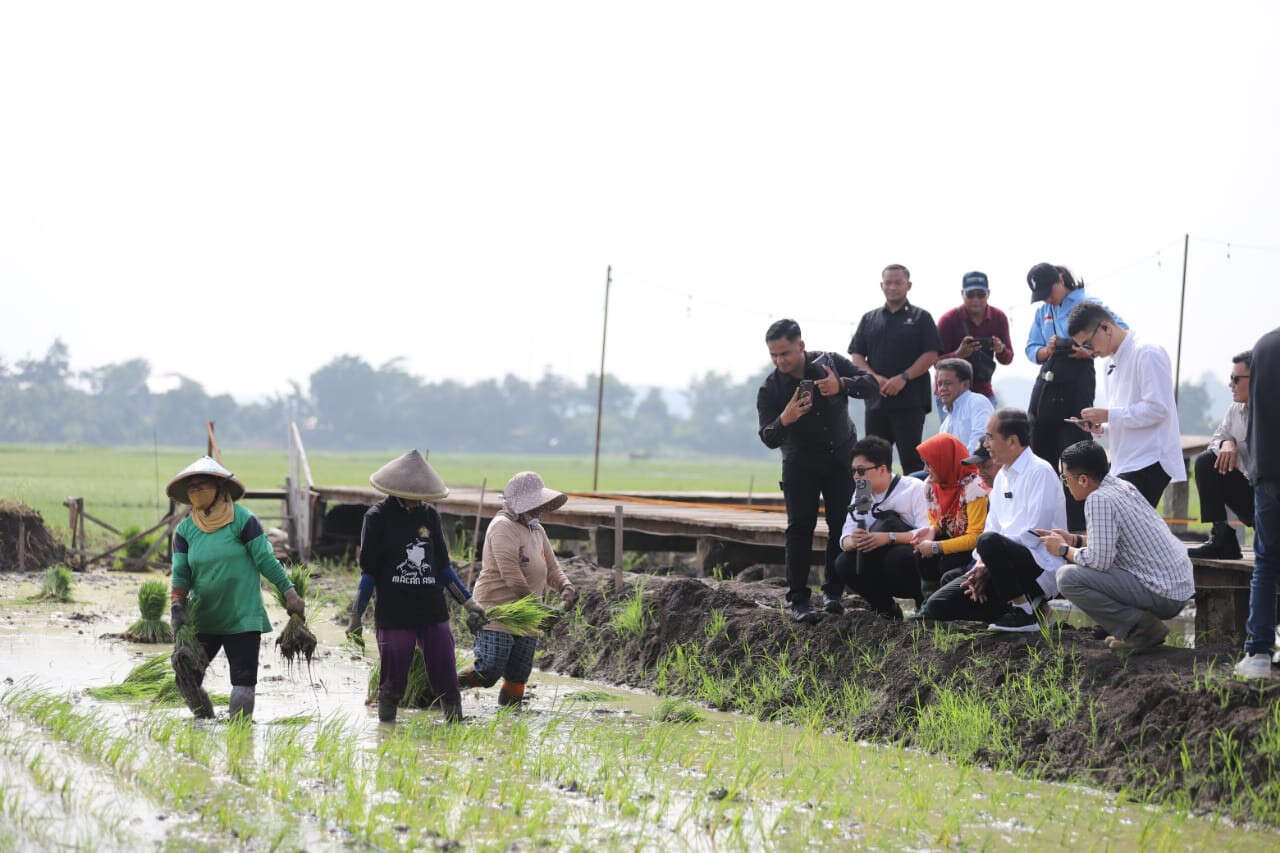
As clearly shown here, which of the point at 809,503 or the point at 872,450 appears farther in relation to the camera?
the point at 809,503

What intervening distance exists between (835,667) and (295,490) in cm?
1212

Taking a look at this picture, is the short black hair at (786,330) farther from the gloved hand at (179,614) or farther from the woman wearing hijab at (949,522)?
the gloved hand at (179,614)

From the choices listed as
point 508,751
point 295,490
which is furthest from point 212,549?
point 295,490

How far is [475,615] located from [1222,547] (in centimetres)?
411

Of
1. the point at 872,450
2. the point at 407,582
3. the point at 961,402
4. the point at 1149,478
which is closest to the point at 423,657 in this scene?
the point at 407,582

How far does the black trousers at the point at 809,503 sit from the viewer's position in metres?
8.36

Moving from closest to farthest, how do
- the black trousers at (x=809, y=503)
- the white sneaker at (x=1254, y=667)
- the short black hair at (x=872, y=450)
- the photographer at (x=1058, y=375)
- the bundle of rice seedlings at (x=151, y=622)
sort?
the white sneaker at (x=1254, y=667), the short black hair at (x=872, y=450), the black trousers at (x=809, y=503), the photographer at (x=1058, y=375), the bundle of rice seedlings at (x=151, y=622)

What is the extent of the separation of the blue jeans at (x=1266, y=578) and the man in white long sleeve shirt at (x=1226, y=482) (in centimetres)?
177

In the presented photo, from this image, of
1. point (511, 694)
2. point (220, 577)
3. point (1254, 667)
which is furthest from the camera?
point (511, 694)

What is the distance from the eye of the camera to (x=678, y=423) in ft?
424

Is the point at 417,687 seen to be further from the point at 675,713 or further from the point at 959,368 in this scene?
the point at 959,368

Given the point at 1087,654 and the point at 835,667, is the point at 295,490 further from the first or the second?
the point at 1087,654

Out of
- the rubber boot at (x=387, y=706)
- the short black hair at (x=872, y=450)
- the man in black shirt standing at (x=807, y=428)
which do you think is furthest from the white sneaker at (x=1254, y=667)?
the rubber boot at (x=387, y=706)

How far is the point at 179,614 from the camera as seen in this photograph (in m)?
7.21
